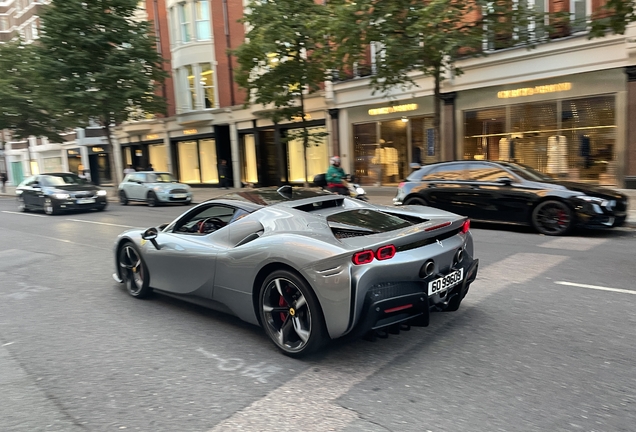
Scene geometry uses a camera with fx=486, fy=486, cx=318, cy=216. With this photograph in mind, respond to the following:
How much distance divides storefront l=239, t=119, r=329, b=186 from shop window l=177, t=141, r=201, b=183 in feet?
13.1

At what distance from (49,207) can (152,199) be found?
3696 millimetres

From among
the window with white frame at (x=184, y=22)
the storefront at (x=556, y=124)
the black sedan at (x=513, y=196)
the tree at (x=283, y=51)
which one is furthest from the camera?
the window with white frame at (x=184, y=22)

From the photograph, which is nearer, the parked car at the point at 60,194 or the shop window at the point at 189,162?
the parked car at the point at 60,194

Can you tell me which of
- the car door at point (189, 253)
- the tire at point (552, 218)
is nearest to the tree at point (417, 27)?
the tire at point (552, 218)

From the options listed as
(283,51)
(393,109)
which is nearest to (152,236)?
(283,51)

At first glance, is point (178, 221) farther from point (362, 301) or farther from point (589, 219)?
point (589, 219)

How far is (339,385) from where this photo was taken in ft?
11.4

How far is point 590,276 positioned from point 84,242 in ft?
31.8

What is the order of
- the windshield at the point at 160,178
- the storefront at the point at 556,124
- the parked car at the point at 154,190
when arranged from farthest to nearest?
the windshield at the point at 160,178
the parked car at the point at 154,190
the storefront at the point at 556,124

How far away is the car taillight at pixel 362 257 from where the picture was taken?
3580 mm

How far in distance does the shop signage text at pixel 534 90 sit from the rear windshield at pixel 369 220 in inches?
543

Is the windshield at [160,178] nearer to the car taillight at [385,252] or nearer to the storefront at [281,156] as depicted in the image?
the storefront at [281,156]

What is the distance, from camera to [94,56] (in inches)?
914

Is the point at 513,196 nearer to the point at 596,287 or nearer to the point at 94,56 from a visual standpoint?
the point at 596,287
